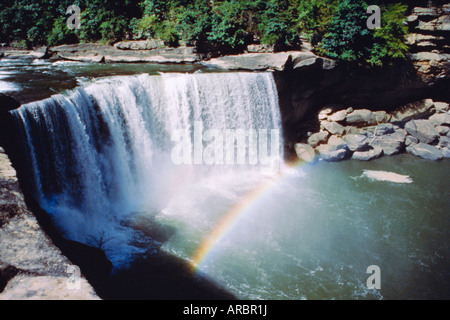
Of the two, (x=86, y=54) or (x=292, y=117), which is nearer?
(x=292, y=117)

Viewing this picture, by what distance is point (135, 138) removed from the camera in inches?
368

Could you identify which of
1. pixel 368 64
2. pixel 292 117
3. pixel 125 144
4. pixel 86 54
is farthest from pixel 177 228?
Result: pixel 86 54

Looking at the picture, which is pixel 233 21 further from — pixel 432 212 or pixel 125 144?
pixel 432 212

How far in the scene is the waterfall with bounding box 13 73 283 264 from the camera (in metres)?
7.27

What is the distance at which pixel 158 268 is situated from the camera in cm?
681

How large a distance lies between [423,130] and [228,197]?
32.7 ft

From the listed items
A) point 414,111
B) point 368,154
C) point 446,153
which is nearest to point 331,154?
point 368,154

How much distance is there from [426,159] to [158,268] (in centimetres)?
1221

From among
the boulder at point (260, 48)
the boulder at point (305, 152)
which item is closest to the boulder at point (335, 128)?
the boulder at point (305, 152)

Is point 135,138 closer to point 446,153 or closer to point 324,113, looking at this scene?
point 324,113

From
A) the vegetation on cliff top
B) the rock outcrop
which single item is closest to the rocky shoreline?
the vegetation on cliff top

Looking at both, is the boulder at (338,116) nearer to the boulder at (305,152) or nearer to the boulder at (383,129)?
the boulder at (383,129)

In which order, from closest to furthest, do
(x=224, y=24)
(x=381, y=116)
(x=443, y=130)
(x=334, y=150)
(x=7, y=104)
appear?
1. (x=7, y=104)
2. (x=334, y=150)
3. (x=443, y=130)
4. (x=381, y=116)
5. (x=224, y=24)
